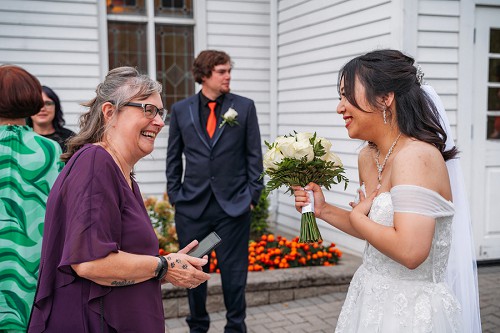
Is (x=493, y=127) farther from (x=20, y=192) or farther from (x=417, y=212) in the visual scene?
(x=20, y=192)

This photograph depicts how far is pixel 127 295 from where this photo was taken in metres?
2.01

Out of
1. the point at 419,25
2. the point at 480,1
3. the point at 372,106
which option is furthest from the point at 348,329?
the point at 480,1

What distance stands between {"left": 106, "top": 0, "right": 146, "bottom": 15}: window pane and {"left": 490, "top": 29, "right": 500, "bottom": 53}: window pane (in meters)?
4.83

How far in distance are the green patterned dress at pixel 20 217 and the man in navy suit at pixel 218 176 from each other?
162 cm

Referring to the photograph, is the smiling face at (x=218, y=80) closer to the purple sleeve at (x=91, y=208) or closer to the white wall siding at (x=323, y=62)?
the white wall siding at (x=323, y=62)

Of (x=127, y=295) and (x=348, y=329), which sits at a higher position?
(x=127, y=295)

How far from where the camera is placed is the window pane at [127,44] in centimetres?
756

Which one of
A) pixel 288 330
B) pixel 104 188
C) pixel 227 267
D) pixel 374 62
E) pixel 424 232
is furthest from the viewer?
pixel 288 330

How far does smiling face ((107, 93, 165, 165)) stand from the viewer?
6.97ft

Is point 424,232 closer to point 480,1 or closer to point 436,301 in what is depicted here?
point 436,301

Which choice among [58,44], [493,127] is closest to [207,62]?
[58,44]

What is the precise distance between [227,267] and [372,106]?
2446mm

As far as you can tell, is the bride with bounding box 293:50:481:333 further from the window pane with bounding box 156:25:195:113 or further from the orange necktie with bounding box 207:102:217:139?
the window pane with bounding box 156:25:195:113

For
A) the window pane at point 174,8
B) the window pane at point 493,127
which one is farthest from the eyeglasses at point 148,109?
the window pane at point 174,8
